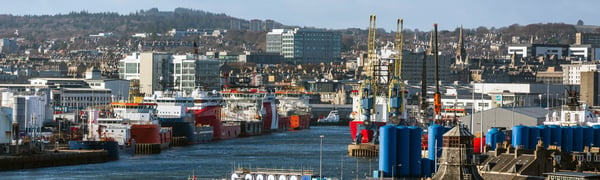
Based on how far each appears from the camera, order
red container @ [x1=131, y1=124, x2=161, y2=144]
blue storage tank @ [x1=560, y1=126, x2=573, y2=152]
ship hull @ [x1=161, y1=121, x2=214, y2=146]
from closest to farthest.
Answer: blue storage tank @ [x1=560, y1=126, x2=573, y2=152]
red container @ [x1=131, y1=124, x2=161, y2=144]
ship hull @ [x1=161, y1=121, x2=214, y2=146]

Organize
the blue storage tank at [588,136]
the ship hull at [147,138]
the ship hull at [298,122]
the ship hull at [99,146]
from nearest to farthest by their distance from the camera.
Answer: the blue storage tank at [588,136]
the ship hull at [99,146]
the ship hull at [147,138]
the ship hull at [298,122]

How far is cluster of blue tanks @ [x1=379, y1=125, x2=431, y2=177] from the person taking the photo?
52875 mm

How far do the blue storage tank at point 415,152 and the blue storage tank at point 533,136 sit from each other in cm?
533

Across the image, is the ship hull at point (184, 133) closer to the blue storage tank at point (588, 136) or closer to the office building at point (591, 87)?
the office building at point (591, 87)

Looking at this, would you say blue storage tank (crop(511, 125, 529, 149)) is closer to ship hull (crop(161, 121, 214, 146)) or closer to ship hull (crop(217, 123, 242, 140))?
ship hull (crop(161, 121, 214, 146))

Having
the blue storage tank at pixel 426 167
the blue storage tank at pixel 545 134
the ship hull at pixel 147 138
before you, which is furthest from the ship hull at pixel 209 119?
the blue storage tank at pixel 426 167

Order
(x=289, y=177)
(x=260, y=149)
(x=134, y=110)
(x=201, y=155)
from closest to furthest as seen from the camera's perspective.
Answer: (x=289, y=177), (x=201, y=155), (x=260, y=149), (x=134, y=110)

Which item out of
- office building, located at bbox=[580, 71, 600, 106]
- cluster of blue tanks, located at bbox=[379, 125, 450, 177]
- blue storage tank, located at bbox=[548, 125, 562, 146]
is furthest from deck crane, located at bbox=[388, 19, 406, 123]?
cluster of blue tanks, located at bbox=[379, 125, 450, 177]

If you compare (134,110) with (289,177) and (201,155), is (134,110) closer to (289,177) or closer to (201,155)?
(201,155)

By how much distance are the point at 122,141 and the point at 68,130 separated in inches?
388

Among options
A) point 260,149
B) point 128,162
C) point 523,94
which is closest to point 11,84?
point 523,94

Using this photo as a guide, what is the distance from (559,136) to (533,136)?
6.75 feet

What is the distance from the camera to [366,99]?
91812mm

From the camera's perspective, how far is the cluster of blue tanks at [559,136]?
5875cm
